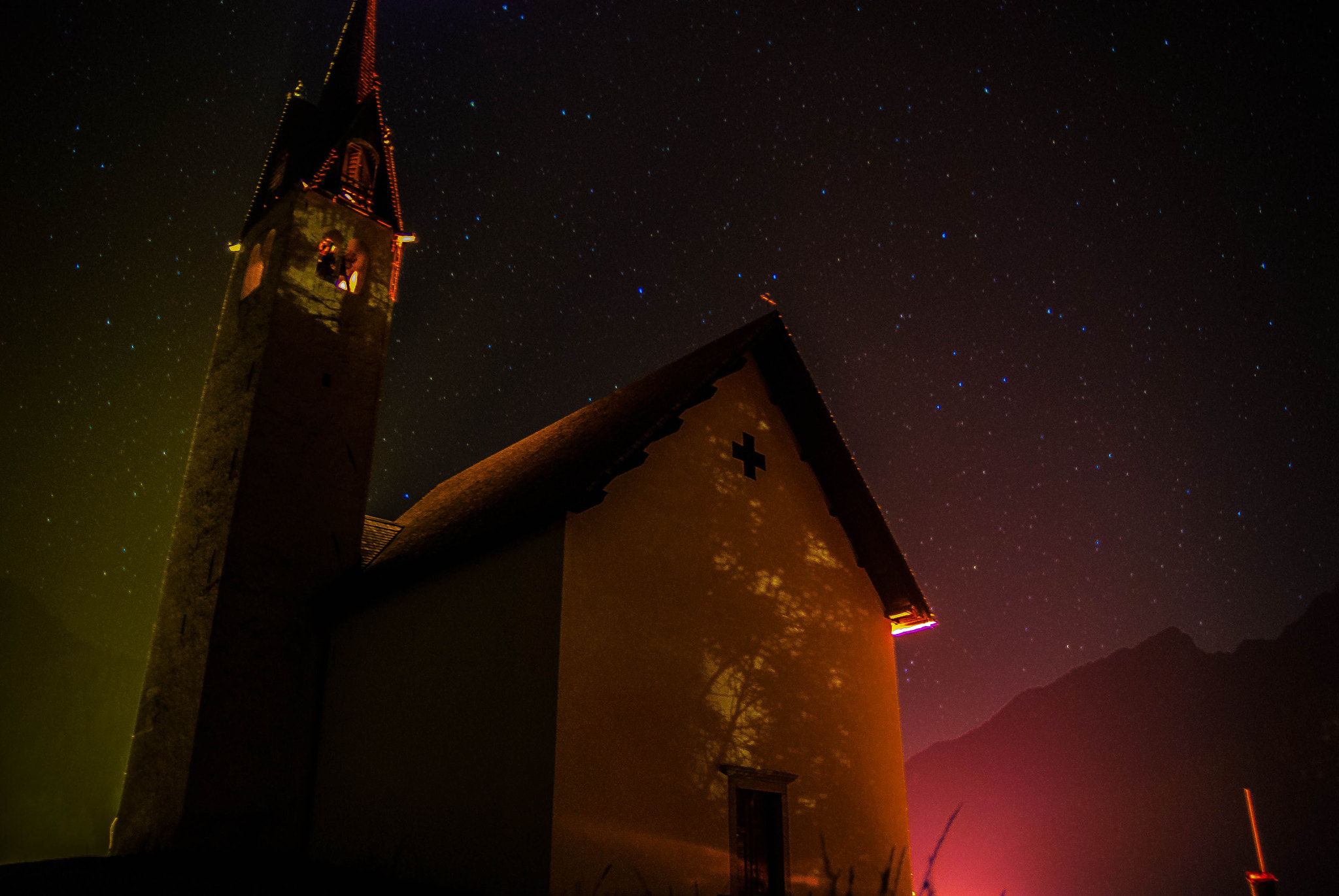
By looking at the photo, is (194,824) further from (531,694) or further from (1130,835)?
(1130,835)

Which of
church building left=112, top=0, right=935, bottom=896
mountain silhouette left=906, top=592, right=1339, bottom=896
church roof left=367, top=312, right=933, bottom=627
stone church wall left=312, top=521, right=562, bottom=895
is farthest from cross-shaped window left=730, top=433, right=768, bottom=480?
mountain silhouette left=906, top=592, right=1339, bottom=896

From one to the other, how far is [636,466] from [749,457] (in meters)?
2.76

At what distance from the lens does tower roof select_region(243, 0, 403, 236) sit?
18844 mm

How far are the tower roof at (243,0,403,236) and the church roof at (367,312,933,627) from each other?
6.96m

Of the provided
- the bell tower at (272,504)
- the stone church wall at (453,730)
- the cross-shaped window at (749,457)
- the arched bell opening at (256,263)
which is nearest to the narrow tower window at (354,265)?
the bell tower at (272,504)

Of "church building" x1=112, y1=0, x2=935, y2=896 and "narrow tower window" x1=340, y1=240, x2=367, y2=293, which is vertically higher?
"narrow tower window" x1=340, y1=240, x2=367, y2=293

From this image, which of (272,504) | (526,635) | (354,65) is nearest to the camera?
(526,635)

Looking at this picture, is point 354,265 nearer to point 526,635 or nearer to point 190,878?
point 526,635

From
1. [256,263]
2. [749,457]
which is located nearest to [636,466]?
[749,457]

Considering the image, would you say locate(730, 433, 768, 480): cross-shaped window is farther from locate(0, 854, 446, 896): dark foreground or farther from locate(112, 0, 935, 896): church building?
locate(0, 854, 446, 896): dark foreground

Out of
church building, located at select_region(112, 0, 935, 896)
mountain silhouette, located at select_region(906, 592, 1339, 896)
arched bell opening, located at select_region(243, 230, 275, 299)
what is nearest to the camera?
church building, located at select_region(112, 0, 935, 896)

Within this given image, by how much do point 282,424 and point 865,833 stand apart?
12593mm

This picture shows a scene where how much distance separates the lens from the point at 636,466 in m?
12.3

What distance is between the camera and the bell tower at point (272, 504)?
1385 cm
